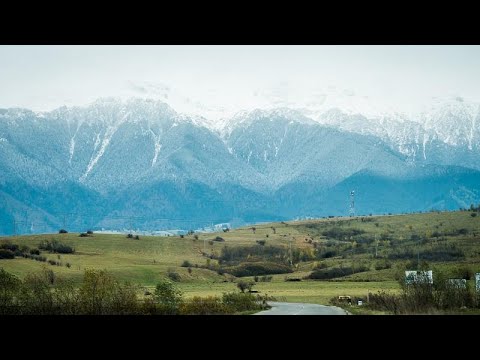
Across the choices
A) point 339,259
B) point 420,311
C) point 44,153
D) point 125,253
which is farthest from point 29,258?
point 44,153

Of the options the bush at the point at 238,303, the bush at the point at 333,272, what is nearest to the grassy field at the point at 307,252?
the bush at the point at 333,272

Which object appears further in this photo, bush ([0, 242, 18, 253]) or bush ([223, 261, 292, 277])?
bush ([223, 261, 292, 277])

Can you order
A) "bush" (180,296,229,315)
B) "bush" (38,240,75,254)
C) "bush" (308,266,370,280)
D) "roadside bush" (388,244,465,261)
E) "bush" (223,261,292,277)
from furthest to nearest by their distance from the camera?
"bush" (223,261,292,277)
"bush" (38,240,75,254)
"roadside bush" (388,244,465,261)
"bush" (308,266,370,280)
"bush" (180,296,229,315)

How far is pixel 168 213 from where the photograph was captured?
571 ft

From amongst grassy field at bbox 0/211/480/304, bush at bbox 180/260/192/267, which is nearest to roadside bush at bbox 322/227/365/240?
grassy field at bbox 0/211/480/304

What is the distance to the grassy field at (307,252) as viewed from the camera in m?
54.2

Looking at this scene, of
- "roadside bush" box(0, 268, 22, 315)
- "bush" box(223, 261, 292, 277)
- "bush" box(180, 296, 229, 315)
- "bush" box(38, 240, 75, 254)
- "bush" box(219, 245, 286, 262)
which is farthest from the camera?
"bush" box(219, 245, 286, 262)

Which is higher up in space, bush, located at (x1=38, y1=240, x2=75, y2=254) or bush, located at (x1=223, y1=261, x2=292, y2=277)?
bush, located at (x1=38, y1=240, x2=75, y2=254)

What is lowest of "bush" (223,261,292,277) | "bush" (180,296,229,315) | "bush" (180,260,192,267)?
"bush" (180,296,229,315)

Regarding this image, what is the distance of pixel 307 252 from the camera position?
78.2 meters

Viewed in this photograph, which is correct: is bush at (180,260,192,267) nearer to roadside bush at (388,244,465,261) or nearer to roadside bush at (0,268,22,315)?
roadside bush at (388,244,465,261)

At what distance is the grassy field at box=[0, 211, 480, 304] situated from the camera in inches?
2132

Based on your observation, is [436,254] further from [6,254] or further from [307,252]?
[6,254]
